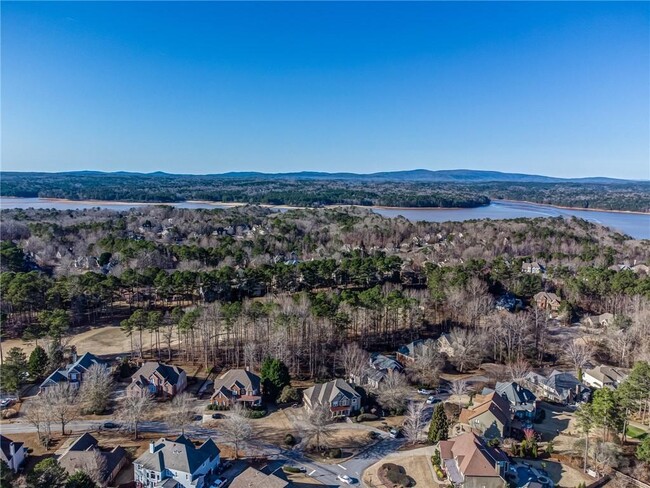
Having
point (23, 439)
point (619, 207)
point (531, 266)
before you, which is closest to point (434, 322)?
point (531, 266)

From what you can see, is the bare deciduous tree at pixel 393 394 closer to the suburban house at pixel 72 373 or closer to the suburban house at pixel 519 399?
the suburban house at pixel 519 399

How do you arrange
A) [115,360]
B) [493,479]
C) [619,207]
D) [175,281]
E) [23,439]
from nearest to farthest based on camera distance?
[493,479]
[23,439]
[115,360]
[175,281]
[619,207]

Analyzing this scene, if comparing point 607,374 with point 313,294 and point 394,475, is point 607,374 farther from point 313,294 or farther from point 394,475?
point 313,294

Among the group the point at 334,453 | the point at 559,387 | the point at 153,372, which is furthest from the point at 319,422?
the point at 559,387

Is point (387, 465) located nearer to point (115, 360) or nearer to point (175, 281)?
point (115, 360)

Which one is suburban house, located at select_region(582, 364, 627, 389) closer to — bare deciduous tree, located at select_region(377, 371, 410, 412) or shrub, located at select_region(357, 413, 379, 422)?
bare deciduous tree, located at select_region(377, 371, 410, 412)

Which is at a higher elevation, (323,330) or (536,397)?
(323,330)

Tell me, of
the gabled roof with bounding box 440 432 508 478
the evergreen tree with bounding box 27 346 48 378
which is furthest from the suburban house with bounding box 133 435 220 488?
the evergreen tree with bounding box 27 346 48 378

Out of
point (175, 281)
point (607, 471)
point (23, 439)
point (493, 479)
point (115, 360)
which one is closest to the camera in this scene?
point (493, 479)
